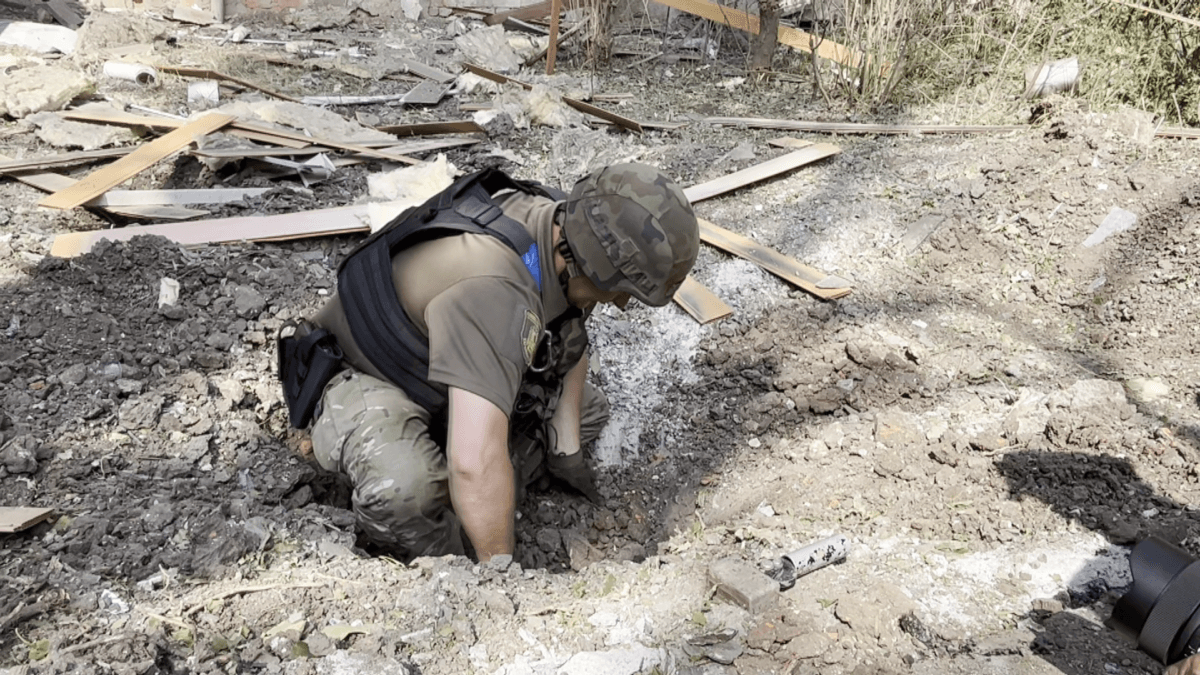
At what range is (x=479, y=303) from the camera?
2.12 m

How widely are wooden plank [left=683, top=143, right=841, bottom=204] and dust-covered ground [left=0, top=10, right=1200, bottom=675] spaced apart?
0.19 feet

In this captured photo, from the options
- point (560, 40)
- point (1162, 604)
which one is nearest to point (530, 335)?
point (1162, 604)

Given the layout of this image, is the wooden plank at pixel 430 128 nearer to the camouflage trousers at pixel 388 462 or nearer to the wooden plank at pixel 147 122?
the wooden plank at pixel 147 122

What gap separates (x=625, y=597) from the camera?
2105 millimetres

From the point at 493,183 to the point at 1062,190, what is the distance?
113 inches

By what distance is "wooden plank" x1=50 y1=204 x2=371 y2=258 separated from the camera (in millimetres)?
3381

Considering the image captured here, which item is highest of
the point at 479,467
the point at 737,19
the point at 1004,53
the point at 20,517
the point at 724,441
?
the point at 1004,53

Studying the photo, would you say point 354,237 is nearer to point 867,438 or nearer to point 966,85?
point 867,438

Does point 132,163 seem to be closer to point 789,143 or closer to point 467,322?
point 467,322

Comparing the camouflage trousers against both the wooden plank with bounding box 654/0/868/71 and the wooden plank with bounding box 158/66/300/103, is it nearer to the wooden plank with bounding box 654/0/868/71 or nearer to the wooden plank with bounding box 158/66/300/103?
the wooden plank with bounding box 158/66/300/103

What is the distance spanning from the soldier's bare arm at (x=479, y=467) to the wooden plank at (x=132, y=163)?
2604 mm

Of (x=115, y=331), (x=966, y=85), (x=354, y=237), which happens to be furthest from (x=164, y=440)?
(x=966, y=85)

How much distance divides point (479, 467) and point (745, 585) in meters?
0.72

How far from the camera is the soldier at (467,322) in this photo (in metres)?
2.12
